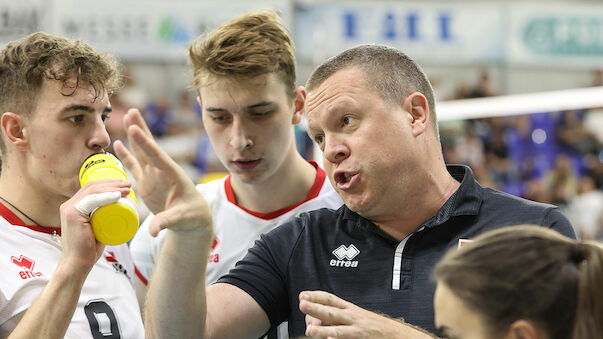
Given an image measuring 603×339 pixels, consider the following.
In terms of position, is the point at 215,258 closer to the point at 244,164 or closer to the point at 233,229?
the point at 233,229

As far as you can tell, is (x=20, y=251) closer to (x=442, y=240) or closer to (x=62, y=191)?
(x=62, y=191)

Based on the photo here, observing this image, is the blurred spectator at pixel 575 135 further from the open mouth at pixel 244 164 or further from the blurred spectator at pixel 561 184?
the open mouth at pixel 244 164

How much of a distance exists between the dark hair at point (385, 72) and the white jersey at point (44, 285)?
1177 mm

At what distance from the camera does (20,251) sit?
10.1ft

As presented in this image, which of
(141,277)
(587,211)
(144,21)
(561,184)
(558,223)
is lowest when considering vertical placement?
(587,211)

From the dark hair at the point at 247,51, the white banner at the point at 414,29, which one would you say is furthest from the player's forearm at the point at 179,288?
the white banner at the point at 414,29

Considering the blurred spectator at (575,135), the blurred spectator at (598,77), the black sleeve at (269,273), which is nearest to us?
the black sleeve at (269,273)

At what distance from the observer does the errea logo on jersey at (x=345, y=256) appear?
299cm

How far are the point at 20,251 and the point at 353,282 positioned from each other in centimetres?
131

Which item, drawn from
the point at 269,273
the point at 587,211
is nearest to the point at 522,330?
the point at 269,273

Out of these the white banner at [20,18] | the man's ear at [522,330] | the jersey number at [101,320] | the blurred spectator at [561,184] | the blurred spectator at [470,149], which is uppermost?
the white banner at [20,18]

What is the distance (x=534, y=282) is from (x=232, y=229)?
2.08 m

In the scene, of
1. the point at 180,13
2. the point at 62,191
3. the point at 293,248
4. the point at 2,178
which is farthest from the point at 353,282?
the point at 180,13

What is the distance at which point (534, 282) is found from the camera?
212cm
